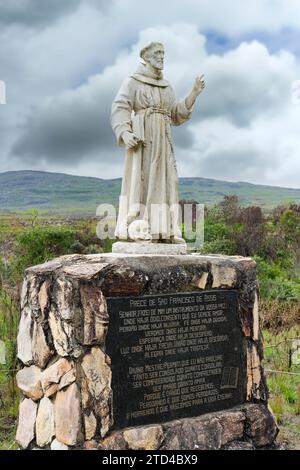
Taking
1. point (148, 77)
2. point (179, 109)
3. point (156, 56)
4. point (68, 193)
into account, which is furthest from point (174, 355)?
point (68, 193)

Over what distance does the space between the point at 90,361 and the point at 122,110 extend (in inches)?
100

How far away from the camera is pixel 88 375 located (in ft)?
14.3

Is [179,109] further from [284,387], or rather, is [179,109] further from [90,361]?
[284,387]

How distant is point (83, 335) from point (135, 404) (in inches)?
30.2

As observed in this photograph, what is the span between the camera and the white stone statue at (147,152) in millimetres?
5434

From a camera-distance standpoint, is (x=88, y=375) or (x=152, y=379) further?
(x=152, y=379)

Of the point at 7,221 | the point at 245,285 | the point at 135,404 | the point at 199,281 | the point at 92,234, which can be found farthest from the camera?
the point at 7,221

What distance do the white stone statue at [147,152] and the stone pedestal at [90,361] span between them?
1.78ft

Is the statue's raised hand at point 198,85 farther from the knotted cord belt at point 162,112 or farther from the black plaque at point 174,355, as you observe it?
the black plaque at point 174,355

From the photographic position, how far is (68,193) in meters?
57.4

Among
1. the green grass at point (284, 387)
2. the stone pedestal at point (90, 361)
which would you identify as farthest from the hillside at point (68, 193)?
the stone pedestal at point (90, 361)

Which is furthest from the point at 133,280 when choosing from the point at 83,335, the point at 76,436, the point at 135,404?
the point at 76,436

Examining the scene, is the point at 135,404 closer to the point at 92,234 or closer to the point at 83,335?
the point at 83,335
